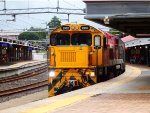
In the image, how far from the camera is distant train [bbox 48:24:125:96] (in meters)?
18.7

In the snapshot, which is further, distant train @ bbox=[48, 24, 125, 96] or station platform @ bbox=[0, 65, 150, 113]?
distant train @ bbox=[48, 24, 125, 96]

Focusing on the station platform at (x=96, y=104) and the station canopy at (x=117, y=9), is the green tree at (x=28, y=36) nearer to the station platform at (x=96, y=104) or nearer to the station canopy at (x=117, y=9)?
the station platform at (x=96, y=104)

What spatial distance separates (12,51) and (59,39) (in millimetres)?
57084

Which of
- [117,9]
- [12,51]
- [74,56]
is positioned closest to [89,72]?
[74,56]

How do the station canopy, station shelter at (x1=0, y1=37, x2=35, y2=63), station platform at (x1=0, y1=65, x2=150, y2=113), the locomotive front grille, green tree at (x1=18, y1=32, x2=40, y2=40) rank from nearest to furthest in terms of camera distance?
station platform at (x1=0, y1=65, x2=150, y2=113) → the station canopy → the locomotive front grille → station shelter at (x1=0, y1=37, x2=35, y2=63) → green tree at (x1=18, y1=32, x2=40, y2=40)

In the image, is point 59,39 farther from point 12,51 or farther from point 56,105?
point 12,51

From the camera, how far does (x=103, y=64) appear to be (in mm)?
20391

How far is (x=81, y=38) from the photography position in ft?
63.6

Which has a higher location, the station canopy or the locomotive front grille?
the station canopy

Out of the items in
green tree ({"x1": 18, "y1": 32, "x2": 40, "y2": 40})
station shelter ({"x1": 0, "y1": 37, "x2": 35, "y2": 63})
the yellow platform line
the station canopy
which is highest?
green tree ({"x1": 18, "y1": 32, "x2": 40, "y2": 40})

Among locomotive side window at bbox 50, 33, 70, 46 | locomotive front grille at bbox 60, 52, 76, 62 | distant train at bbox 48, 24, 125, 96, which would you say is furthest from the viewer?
locomotive side window at bbox 50, 33, 70, 46

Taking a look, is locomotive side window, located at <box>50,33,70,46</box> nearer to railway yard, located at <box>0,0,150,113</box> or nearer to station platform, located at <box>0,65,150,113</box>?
railway yard, located at <box>0,0,150,113</box>

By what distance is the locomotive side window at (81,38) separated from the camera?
19281 mm

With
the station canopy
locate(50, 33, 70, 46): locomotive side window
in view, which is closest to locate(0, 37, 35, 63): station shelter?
locate(50, 33, 70, 46): locomotive side window
